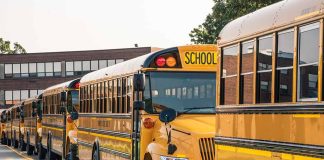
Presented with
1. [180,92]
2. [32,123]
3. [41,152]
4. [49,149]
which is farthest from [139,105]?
[32,123]

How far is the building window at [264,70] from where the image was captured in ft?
23.6

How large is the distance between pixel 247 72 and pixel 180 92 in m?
4.02

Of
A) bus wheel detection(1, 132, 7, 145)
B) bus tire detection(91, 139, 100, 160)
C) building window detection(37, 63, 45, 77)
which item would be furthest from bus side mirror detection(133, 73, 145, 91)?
building window detection(37, 63, 45, 77)

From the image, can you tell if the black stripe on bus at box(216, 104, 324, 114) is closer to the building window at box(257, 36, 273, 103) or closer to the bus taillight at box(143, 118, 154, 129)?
the building window at box(257, 36, 273, 103)

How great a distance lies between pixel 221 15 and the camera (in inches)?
1480

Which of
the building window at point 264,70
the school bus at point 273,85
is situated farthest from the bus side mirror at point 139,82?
the building window at point 264,70

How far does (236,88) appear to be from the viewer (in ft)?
26.3

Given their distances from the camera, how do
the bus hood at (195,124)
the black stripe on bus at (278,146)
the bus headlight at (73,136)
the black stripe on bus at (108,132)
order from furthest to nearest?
1. the bus headlight at (73,136)
2. the black stripe on bus at (108,132)
3. the bus hood at (195,124)
4. the black stripe on bus at (278,146)

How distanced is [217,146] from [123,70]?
17.3ft

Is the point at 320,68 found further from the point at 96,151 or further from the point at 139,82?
the point at 96,151

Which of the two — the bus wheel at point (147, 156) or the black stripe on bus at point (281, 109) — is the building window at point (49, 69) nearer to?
the bus wheel at point (147, 156)

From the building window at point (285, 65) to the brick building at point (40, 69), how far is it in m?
83.1

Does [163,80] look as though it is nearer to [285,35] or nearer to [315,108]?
[285,35]

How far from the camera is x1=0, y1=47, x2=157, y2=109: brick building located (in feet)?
299
